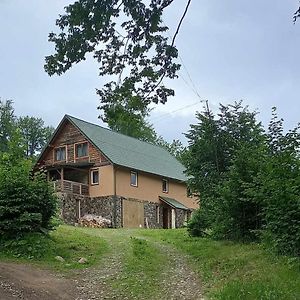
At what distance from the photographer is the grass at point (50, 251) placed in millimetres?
14648

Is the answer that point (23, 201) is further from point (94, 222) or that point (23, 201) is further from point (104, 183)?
point (104, 183)

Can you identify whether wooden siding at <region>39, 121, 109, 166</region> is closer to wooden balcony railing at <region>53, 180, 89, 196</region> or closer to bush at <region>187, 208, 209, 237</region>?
wooden balcony railing at <region>53, 180, 89, 196</region>

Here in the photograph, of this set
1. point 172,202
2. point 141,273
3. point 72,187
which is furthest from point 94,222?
point 141,273

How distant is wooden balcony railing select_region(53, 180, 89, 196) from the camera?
34.4 m

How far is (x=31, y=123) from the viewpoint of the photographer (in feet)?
230

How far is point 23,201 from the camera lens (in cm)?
1661

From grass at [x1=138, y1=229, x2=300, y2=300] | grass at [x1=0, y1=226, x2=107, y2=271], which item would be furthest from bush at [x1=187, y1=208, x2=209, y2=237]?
grass at [x1=0, y1=226, x2=107, y2=271]

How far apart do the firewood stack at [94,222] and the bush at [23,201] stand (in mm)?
15154

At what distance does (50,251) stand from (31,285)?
420 centimetres

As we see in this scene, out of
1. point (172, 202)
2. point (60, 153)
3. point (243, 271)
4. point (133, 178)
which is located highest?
point (60, 153)

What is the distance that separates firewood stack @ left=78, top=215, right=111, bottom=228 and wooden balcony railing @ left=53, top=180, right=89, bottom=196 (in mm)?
2324

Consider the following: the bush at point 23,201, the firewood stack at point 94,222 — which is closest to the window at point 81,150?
the firewood stack at point 94,222

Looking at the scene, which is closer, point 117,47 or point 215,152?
point 117,47

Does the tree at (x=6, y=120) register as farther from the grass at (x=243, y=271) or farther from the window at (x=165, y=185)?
the grass at (x=243, y=271)
